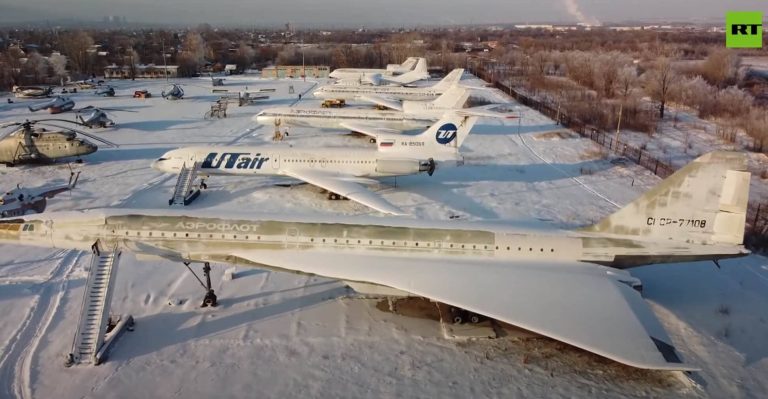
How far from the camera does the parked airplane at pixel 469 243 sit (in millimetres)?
13961

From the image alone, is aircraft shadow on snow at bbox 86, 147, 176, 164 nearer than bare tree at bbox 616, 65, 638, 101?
Yes

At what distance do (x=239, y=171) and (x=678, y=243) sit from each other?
21594 mm

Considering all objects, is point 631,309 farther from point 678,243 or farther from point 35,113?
point 35,113

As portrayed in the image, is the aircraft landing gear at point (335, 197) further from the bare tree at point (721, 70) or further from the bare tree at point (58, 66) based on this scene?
the bare tree at point (58, 66)

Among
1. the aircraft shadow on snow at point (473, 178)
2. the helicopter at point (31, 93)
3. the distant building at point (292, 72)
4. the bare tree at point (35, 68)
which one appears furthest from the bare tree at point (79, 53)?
the aircraft shadow on snow at point (473, 178)

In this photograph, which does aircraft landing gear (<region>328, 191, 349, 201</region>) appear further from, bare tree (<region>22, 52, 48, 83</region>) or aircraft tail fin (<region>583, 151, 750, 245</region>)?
bare tree (<region>22, 52, 48, 83</region>)

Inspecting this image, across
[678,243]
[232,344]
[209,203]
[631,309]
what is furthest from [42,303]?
[678,243]

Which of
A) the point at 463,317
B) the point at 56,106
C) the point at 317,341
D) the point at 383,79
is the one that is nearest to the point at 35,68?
the point at 56,106

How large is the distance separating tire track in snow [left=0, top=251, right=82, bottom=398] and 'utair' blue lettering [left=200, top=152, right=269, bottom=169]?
9.84m

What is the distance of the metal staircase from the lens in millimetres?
13359

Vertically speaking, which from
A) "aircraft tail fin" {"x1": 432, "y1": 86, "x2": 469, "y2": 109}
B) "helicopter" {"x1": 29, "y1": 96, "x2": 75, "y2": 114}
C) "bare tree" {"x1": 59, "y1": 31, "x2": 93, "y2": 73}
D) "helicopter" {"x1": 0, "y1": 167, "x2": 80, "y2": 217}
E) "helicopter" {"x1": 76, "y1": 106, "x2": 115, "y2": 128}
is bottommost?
"helicopter" {"x1": 0, "y1": 167, "x2": 80, "y2": 217}

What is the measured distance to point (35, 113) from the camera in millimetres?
52375

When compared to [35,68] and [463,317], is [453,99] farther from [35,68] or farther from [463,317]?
[35,68]
